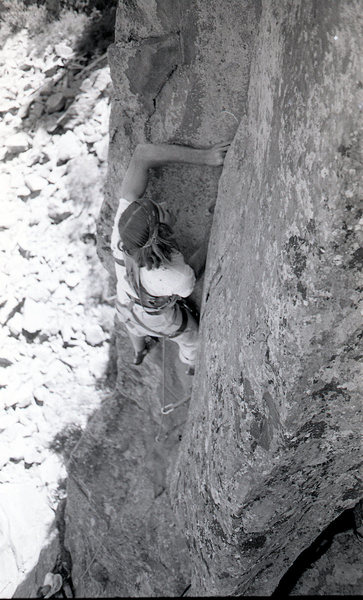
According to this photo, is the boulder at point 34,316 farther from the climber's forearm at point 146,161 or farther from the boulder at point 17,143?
the climber's forearm at point 146,161

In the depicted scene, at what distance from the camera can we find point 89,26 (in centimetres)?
622


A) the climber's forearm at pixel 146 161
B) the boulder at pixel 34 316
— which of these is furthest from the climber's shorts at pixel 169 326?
the boulder at pixel 34 316

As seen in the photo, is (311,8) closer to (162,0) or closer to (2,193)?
(162,0)

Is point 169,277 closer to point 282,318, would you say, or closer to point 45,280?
point 282,318

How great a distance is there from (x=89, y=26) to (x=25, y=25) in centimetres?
75

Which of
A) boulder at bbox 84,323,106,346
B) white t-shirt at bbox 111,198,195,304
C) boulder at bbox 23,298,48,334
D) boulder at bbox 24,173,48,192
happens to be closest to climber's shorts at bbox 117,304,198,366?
white t-shirt at bbox 111,198,195,304

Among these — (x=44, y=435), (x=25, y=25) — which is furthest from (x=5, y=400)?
(x=25, y=25)

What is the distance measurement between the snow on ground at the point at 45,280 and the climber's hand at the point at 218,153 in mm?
2654

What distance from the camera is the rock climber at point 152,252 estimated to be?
9.84 ft

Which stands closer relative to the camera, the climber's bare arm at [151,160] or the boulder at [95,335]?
Answer: the climber's bare arm at [151,160]

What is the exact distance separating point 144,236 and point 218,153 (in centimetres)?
69

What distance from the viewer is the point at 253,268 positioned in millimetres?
2455

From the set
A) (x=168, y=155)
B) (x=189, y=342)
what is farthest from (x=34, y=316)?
(x=168, y=155)

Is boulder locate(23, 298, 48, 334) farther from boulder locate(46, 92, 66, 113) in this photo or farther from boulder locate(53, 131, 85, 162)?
boulder locate(46, 92, 66, 113)
